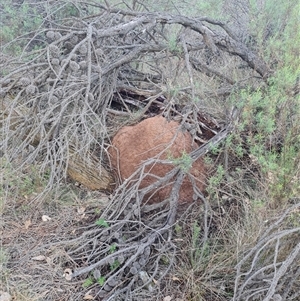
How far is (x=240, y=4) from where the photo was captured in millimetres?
5184

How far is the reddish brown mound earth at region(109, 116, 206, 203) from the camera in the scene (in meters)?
3.27

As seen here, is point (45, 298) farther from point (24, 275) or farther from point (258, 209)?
point (258, 209)

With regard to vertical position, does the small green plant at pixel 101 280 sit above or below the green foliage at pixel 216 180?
below

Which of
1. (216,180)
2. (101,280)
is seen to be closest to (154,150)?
(216,180)

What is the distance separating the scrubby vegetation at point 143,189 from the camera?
2703mm

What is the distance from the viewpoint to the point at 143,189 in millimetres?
3041

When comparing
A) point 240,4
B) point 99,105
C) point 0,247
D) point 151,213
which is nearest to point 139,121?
point 99,105

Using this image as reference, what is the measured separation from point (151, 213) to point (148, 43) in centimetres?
158

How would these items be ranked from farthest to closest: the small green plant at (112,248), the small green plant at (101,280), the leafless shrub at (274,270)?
the small green plant at (112,248) < the small green plant at (101,280) < the leafless shrub at (274,270)

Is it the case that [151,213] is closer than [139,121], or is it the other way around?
[151,213]

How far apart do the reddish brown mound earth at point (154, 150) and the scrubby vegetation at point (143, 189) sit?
112 mm

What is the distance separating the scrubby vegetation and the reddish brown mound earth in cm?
11

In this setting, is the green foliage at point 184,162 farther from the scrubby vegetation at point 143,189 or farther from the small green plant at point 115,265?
the small green plant at point 115,265

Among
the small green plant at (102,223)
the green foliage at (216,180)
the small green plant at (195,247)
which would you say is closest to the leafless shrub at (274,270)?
the small green plant at (195,247)
